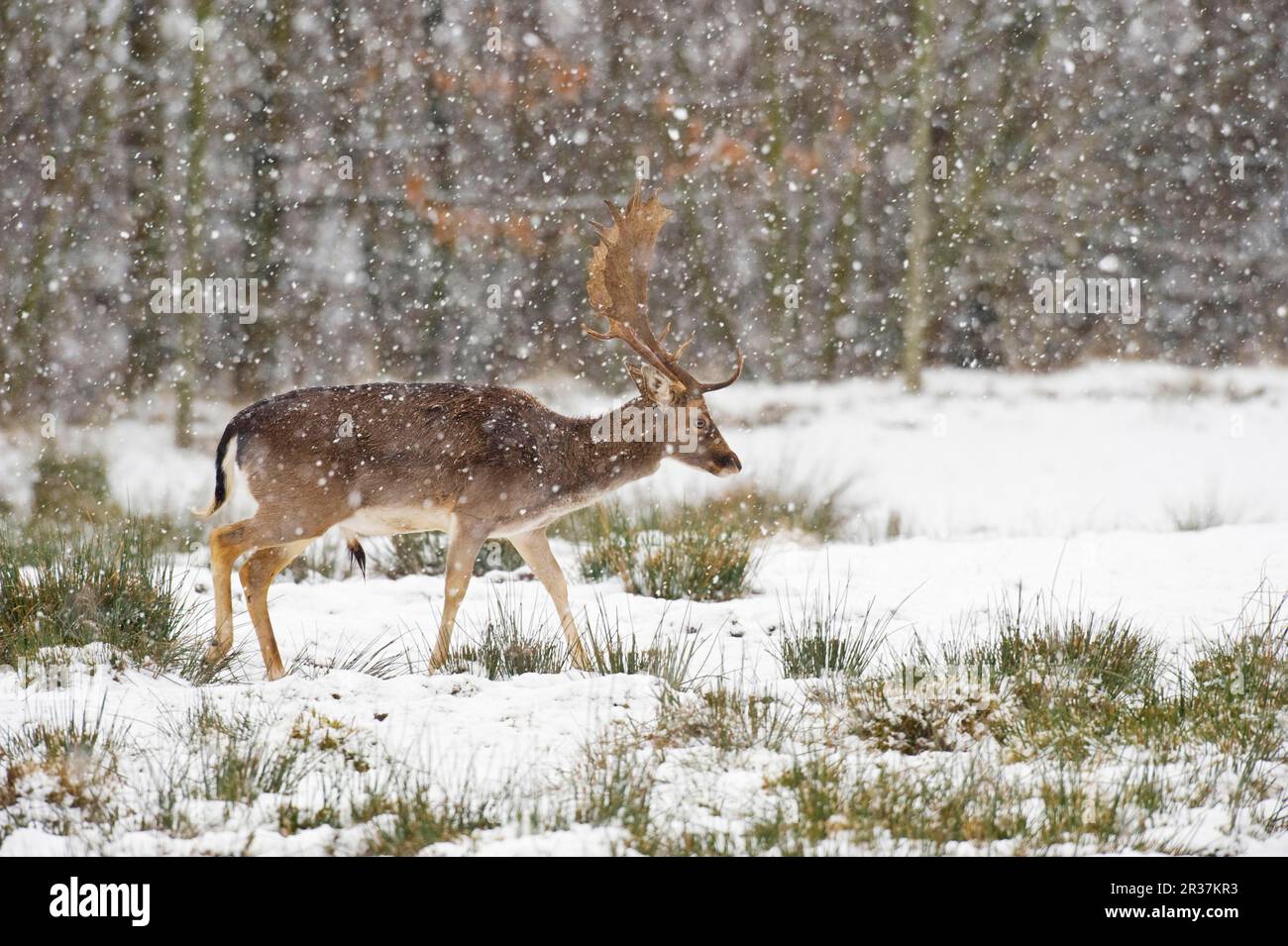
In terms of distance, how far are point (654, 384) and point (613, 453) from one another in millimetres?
430

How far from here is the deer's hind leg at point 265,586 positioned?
586cm

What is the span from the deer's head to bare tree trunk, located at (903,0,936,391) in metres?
10.8

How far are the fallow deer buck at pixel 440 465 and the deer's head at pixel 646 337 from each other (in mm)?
11

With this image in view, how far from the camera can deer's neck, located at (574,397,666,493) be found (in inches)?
267

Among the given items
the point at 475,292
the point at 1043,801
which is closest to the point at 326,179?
the point at 475,292

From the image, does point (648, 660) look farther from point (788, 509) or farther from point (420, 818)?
point (788, 509)

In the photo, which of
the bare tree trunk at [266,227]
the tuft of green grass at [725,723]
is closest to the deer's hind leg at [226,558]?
the tuft of green grass at [725,723]

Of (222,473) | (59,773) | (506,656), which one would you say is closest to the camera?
(59,773)

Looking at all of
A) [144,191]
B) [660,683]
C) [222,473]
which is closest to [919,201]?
[144,191]

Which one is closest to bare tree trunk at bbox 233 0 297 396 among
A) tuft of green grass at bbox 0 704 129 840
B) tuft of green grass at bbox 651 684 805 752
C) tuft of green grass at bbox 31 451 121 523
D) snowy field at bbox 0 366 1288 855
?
snowy field at bbox 0 366 1288 855

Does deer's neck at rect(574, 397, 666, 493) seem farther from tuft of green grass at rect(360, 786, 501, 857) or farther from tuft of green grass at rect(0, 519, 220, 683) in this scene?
tuft of green grass at rect(360, 786, 501, 857)

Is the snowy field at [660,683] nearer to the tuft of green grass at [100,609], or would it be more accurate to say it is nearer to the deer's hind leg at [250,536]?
the tuft of green grass at [100,609]

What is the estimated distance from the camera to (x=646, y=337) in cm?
696
